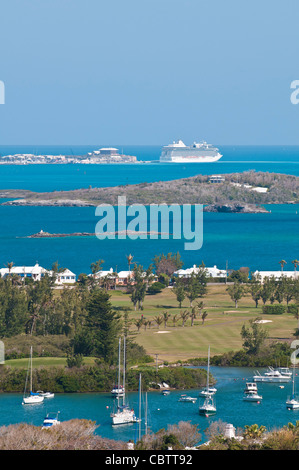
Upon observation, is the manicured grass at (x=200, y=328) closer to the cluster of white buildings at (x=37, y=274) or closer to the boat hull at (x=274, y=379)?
the boat hull at (x=274, y=379)

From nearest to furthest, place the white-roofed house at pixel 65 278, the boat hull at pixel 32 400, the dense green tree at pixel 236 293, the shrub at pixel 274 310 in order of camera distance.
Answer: the boat hull at pixel 32 400 < the shrub at pixel 274 310 < the dense green tree at pixel 236 293 < the white-roofed house at pixel 65 278

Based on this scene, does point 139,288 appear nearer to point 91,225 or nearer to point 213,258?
point 213,258

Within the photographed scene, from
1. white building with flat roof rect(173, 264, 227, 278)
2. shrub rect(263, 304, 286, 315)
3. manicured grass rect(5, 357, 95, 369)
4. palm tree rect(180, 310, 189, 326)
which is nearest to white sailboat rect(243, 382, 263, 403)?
manicured grass rect(5, 357, 95, 369)

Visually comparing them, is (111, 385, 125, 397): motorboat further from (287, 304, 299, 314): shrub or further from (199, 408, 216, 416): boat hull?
(287, 304, 299, 314): shrub

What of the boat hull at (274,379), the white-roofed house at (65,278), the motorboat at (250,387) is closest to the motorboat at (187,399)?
the motorboat at (250,387)

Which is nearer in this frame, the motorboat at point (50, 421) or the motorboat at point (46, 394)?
the motorboat at point (50, 421)

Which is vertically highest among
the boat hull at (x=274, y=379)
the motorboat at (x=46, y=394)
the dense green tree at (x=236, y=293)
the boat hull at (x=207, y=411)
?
the dense green tree at (x=236, y=293)
